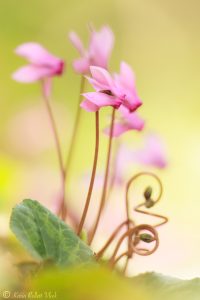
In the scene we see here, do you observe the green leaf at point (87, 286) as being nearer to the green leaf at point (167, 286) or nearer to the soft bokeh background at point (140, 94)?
the green leaf at point (167, 286)

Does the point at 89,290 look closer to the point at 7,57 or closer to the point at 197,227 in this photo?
the point at 197,227

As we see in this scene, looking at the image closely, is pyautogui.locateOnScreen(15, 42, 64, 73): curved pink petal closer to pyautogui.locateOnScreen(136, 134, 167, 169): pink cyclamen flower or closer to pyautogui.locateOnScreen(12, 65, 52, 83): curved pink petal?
pyautogui.locateOnScreen(12, 65, 52, 83): curved pink petal

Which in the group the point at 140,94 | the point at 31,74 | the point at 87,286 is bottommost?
the point at 87,286

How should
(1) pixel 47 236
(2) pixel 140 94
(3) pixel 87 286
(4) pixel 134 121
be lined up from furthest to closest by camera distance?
(2) pixel 140 94 → (4) pixel 134 121 → (1) pixel 47 236 → (3) pixel 87 286

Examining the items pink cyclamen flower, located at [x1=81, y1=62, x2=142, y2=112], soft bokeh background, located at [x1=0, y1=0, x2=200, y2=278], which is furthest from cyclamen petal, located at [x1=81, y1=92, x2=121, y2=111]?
soft bokeh background, located at [x1=0, y1=0, x2=200, y2=278]

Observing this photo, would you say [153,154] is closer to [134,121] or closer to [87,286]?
[134,121]

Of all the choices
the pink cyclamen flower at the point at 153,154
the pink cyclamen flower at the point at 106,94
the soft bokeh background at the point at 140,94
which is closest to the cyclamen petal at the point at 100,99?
the pink cyclamen flower at the point at 106,94

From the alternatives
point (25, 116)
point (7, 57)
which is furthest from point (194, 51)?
point (25, 116)

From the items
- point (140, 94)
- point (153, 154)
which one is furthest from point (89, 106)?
point (140, 94)
